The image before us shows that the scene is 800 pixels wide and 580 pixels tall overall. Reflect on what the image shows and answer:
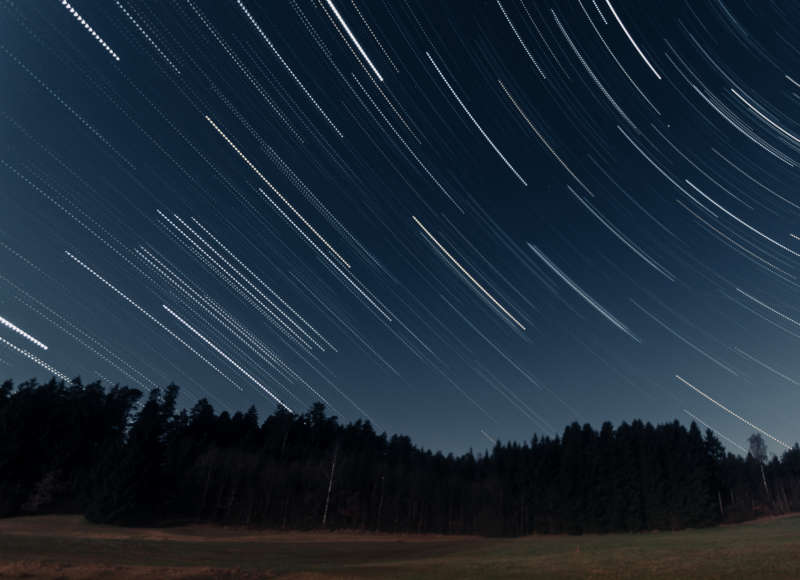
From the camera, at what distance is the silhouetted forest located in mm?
60375

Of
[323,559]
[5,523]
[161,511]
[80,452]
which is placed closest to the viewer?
[323,559]

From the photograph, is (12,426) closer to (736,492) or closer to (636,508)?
(636,508)

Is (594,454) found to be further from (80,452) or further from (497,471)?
(80,452)

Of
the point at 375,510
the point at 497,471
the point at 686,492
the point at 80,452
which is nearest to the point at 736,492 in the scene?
the point at 686,492

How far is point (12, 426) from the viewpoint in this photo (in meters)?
62.8

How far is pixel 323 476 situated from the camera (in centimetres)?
7650

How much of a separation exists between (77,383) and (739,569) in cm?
10127

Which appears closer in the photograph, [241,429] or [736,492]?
[241,429]

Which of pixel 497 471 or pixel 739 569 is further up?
pixel 497 471

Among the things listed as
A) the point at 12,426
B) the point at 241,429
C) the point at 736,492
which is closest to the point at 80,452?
the point at 12,426

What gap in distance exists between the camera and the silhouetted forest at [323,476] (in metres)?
60.4

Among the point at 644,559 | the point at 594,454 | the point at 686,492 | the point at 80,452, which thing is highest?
the point at 594,454

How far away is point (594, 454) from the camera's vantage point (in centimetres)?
9356

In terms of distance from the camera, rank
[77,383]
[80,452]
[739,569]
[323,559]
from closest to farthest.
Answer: [739,569] < [323,559] < [80,452] < [77,383]
